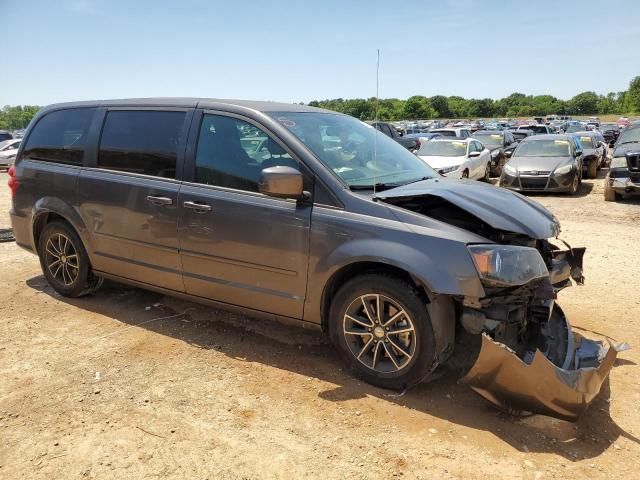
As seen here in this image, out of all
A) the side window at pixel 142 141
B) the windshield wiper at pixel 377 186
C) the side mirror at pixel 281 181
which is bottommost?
the windshield wiper at pixel 377 186

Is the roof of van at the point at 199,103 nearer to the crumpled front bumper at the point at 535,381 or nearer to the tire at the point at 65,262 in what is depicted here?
the tire at the point at 65,262

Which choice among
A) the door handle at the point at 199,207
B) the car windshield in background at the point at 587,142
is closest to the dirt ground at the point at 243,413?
the door handle at the point at 199,207

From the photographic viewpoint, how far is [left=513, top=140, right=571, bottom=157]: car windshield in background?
1379cm

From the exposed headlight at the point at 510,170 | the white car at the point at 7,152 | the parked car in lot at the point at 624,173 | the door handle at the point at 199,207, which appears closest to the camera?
the door handle at the point at 199,207

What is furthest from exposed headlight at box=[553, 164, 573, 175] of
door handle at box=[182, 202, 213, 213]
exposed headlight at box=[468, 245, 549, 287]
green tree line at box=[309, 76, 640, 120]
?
green tree line at box=[309, 76, 640, 120]

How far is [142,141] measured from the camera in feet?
14.0

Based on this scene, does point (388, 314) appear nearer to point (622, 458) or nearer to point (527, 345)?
point (527, 345)

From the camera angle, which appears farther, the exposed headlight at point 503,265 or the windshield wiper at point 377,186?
the windshield wiper at point 377,186

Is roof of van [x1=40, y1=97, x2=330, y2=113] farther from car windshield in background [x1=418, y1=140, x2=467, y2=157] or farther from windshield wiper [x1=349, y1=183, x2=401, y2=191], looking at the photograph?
car windshield in background [x1=418, y1=140, x2=467, y2=157]

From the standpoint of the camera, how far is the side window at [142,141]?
4.07 metres

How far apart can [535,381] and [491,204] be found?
1172 mm

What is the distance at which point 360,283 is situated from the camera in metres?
3.27

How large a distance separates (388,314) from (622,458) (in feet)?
4.80

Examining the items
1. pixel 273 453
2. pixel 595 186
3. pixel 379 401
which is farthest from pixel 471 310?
pixel 595 186
